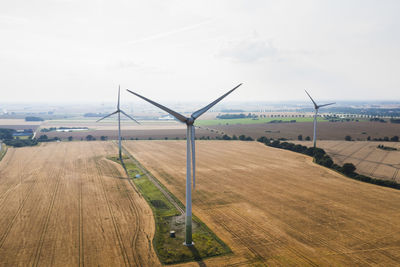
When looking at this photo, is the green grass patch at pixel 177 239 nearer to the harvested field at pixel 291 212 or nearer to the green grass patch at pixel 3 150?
the harvested field at pixel 291 212

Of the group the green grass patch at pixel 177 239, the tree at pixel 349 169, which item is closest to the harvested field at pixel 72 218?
the green grass patch at pixel 177 239

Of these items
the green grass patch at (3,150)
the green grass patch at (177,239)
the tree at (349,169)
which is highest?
the green grass patch at (3,150)

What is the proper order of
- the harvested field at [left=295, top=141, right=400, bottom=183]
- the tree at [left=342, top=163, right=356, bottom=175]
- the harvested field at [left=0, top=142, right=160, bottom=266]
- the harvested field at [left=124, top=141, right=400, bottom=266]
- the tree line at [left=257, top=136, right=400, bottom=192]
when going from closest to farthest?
the harvested field at [left=0, top=142, right=160, bottom=266] < the harvested field at [left=124, top=141, right=400, bottom=266] < the tree line at [left=257, top=136, right=400, bottom=192] < the tree at [left=342, top=163, right=356, bottom=175] < the harvested field at [left=295, top=141, right=400, bottom=183]

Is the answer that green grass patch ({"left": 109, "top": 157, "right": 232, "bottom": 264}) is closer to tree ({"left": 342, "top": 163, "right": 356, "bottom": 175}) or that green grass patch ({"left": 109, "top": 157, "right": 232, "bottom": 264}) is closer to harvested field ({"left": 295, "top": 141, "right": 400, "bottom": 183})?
tree ({"left": 342, "top": 163, "right": 356, "bottom": 175})

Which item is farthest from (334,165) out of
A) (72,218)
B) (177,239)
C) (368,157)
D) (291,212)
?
(72,218)

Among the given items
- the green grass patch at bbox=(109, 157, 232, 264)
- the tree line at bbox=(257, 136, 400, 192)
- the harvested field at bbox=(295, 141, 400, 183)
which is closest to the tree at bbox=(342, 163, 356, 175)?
the tree line at bbox=(257, 136, 400, 192)

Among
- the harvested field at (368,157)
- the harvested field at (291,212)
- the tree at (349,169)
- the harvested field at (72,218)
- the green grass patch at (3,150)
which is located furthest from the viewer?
the green grass patch at (3,150)
